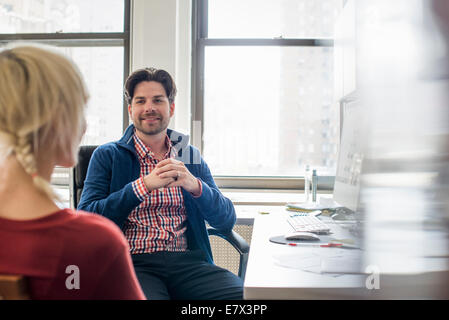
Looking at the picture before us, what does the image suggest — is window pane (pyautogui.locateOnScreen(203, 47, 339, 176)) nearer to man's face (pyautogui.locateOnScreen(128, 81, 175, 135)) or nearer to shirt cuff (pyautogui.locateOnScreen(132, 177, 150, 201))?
man's face (pyautogui.locateOnScreen(128, 81, 175, 135))

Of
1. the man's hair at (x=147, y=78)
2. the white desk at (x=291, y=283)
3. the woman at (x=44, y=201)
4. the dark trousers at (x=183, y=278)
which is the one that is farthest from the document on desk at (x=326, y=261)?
the man's hair at (x=147, y=78)

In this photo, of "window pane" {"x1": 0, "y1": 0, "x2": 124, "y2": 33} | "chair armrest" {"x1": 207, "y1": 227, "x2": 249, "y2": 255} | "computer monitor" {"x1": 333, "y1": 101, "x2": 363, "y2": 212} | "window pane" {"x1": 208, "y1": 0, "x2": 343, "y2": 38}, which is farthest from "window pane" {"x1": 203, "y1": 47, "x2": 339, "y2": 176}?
"chair armrest" {"x1": 207, "y1": 227, "x2": 249, "y2": 255}

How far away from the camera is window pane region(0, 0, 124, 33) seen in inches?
115

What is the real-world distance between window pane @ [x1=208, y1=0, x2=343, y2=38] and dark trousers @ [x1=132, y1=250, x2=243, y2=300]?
177 cm

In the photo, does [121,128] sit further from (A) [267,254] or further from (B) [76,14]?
(A) [267,254]

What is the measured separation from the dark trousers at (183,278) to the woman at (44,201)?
2.70ft

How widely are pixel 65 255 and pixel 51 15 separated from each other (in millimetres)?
2750

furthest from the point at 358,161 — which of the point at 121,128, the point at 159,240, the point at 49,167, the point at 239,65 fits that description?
the point at 121,128

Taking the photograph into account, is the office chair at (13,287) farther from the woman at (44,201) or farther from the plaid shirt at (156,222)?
the plaid shirt at (156,222)

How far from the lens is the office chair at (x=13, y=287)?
57 centimetres

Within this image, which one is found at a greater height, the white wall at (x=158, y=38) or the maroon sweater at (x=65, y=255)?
the white wall at (x=158, y=38)

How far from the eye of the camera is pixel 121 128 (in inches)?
114

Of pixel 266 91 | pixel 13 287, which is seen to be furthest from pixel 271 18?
pixel 13 287
